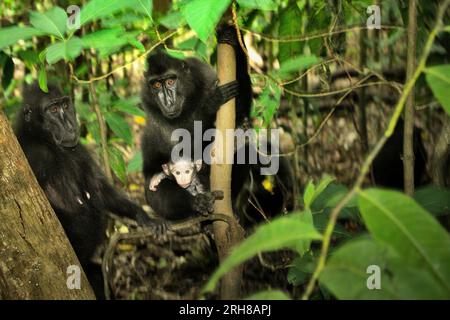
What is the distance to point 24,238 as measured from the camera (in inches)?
94.3

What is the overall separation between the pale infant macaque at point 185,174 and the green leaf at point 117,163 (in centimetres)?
26

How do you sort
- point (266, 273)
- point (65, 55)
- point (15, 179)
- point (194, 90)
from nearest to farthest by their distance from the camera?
point (65, 55)
point (15, 179)
point (194, 90)
point (266, 273)

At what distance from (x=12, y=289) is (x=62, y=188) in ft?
7.45

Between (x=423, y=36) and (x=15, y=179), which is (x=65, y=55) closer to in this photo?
(x=15, y=179)

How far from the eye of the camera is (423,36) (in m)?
3.25

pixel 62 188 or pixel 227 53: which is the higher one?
pixel 227 53

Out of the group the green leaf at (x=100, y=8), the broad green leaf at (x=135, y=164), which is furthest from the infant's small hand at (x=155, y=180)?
the green leaf at (x=100, y=8)

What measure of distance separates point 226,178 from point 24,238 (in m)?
1.32

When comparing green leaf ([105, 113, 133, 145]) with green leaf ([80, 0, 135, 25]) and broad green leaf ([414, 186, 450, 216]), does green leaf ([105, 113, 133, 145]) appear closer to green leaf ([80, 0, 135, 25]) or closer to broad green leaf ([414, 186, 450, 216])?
green leaf ([80, 0, 135, 25])

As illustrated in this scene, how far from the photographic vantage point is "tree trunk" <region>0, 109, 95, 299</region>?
2.38 m

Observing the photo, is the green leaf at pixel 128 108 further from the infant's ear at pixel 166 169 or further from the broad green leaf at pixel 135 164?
the infant's ear at pixel 166 169
